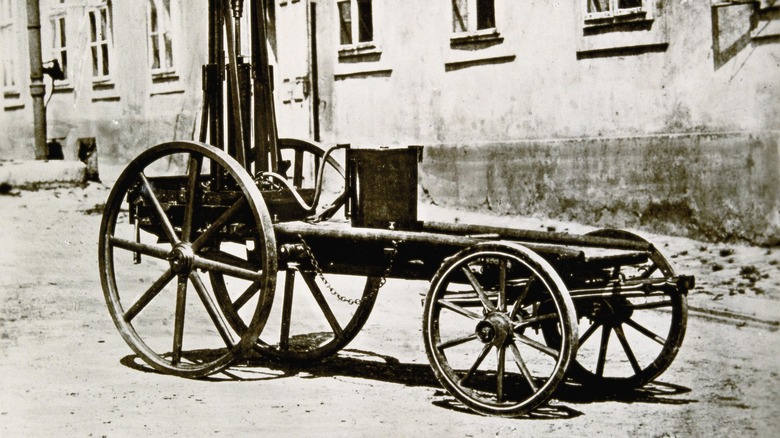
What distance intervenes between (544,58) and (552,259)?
5413 mm

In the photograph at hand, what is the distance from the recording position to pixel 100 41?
31.1 feet

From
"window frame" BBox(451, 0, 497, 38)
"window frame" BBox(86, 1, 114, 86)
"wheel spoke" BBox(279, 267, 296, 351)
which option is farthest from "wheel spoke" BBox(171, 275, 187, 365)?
"window frame" BBox(451, 0, 497, 38)

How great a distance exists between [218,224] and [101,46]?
4.55 m

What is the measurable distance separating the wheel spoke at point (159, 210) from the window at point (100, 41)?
319 centimetres

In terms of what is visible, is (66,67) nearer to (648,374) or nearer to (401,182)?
(401,182)

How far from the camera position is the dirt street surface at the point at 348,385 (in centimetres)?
471

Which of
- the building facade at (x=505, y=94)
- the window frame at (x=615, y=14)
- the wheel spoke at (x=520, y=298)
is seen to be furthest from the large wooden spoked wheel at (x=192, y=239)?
the window frame at (x=615, y=14)

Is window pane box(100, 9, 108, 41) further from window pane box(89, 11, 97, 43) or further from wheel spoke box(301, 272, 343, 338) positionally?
wheel spoke box(301, 272, 343, 338)

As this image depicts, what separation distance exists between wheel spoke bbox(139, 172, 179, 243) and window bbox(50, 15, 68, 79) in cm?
283

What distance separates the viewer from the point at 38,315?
689 centimetres

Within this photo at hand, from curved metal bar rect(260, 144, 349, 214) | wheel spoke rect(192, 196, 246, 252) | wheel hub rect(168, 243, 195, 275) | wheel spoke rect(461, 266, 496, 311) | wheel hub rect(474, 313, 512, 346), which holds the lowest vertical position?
wheel hub rect(474, 313, 512, 346)

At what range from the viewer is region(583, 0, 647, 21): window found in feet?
30.5

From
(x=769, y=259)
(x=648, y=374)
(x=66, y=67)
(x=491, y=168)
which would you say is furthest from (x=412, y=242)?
(x=491, y=168)

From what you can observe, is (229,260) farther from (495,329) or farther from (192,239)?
(495,329)
